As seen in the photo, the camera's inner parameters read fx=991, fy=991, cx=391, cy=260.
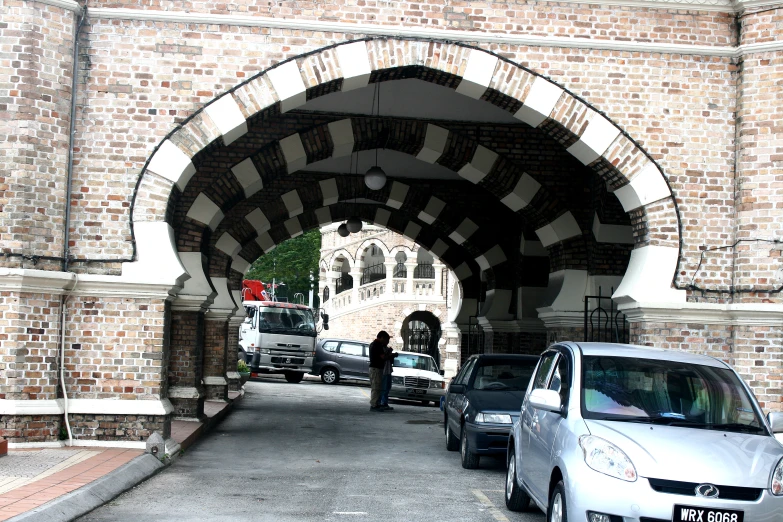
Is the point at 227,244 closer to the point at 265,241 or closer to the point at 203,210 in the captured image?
the point at 203,210

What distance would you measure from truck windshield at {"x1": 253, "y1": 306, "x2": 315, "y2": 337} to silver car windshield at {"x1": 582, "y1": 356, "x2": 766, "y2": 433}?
2507 cm

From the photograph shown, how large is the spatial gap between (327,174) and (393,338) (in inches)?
817

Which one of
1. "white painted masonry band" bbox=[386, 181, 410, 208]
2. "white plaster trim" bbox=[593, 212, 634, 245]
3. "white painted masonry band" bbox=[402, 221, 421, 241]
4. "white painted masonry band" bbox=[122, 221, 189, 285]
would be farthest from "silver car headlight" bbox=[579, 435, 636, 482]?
"white painted masonry band" bbox=[402, 221, 421, 241]

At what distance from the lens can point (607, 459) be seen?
19.9 ft

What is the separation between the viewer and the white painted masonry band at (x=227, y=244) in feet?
61.0

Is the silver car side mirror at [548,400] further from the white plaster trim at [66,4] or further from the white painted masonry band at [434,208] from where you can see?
the white painted masonry band at [434,208]

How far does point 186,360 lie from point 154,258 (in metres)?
4.12

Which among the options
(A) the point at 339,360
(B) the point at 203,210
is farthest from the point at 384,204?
(A) the point at 339,360

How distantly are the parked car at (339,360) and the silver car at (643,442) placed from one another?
23668 mm

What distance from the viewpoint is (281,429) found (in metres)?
15.0

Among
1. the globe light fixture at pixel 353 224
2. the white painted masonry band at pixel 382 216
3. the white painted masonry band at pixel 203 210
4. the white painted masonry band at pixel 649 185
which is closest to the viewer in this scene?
the white painted masonry band at pixel 649 185

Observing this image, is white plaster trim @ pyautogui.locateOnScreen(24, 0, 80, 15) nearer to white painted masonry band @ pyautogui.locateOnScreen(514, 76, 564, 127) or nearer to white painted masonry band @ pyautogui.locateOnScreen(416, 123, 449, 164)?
white painted masonry band @ pyautogui.locateOnScreen(514, 76, 564, 127)

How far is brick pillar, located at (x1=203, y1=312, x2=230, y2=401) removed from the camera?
59.4 ft

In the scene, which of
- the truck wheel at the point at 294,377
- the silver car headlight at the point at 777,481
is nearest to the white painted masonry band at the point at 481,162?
the silver car headlight at the point at 777,481
